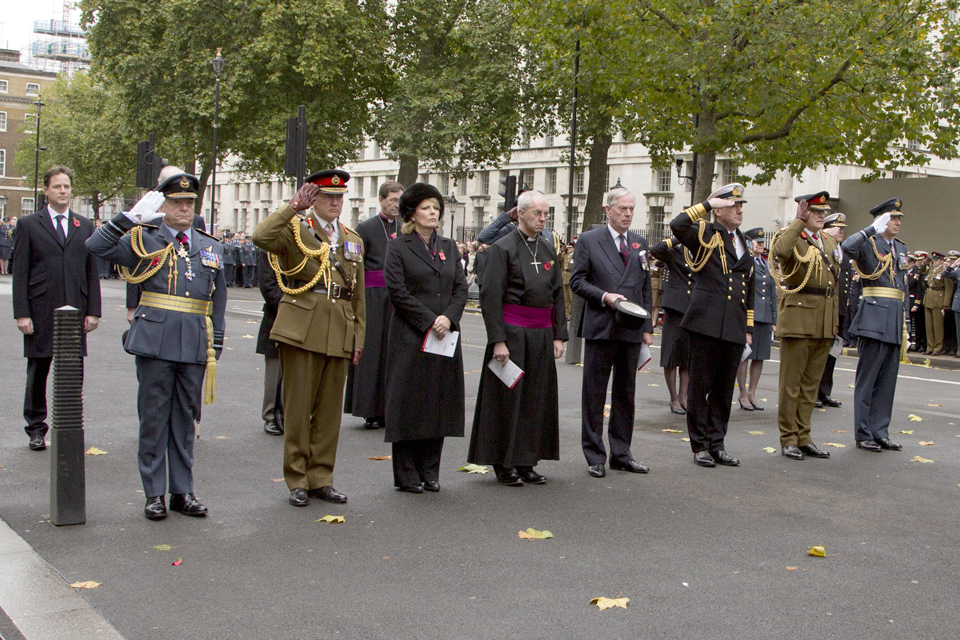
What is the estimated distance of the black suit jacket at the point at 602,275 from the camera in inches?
299

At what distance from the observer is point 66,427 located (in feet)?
18.7

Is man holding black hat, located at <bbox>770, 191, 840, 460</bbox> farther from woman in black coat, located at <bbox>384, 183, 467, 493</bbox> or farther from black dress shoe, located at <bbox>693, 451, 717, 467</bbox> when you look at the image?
woman in black coat, located at <bbox>384, 183, 467, 493</bbox>

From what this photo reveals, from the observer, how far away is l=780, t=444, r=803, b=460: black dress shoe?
8.36 metres

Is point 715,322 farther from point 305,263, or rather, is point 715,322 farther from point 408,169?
point 408,169

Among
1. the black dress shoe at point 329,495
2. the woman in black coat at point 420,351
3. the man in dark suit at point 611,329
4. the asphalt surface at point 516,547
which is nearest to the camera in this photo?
the asphalt surface at point 516,547

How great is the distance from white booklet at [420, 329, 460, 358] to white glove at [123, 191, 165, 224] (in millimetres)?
1907

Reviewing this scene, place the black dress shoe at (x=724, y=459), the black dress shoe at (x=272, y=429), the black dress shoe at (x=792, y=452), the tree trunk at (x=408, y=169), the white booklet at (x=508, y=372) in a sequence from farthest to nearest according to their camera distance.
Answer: the tree trunk at (x=408, y=169) < the black dress shoe at (x=272, y=429) < the black dress shoe at (x=792, y=452) < the black dress shoe at (x=724, y=459) < the white booklet at (x=508, y=372)

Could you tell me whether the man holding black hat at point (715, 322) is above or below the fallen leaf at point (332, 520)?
above

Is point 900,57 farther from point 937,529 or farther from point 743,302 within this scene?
point 937,529

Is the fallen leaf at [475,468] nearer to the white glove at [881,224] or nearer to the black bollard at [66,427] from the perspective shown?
the black bollard at [66,427]

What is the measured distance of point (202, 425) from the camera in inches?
359

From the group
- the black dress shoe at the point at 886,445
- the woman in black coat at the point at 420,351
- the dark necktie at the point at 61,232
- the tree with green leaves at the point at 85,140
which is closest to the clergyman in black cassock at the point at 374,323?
the woman in black coat at the point at 420,351

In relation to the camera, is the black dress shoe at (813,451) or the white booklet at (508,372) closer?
the white booklet at (508,372)

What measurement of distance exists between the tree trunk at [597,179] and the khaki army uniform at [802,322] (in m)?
28.2
